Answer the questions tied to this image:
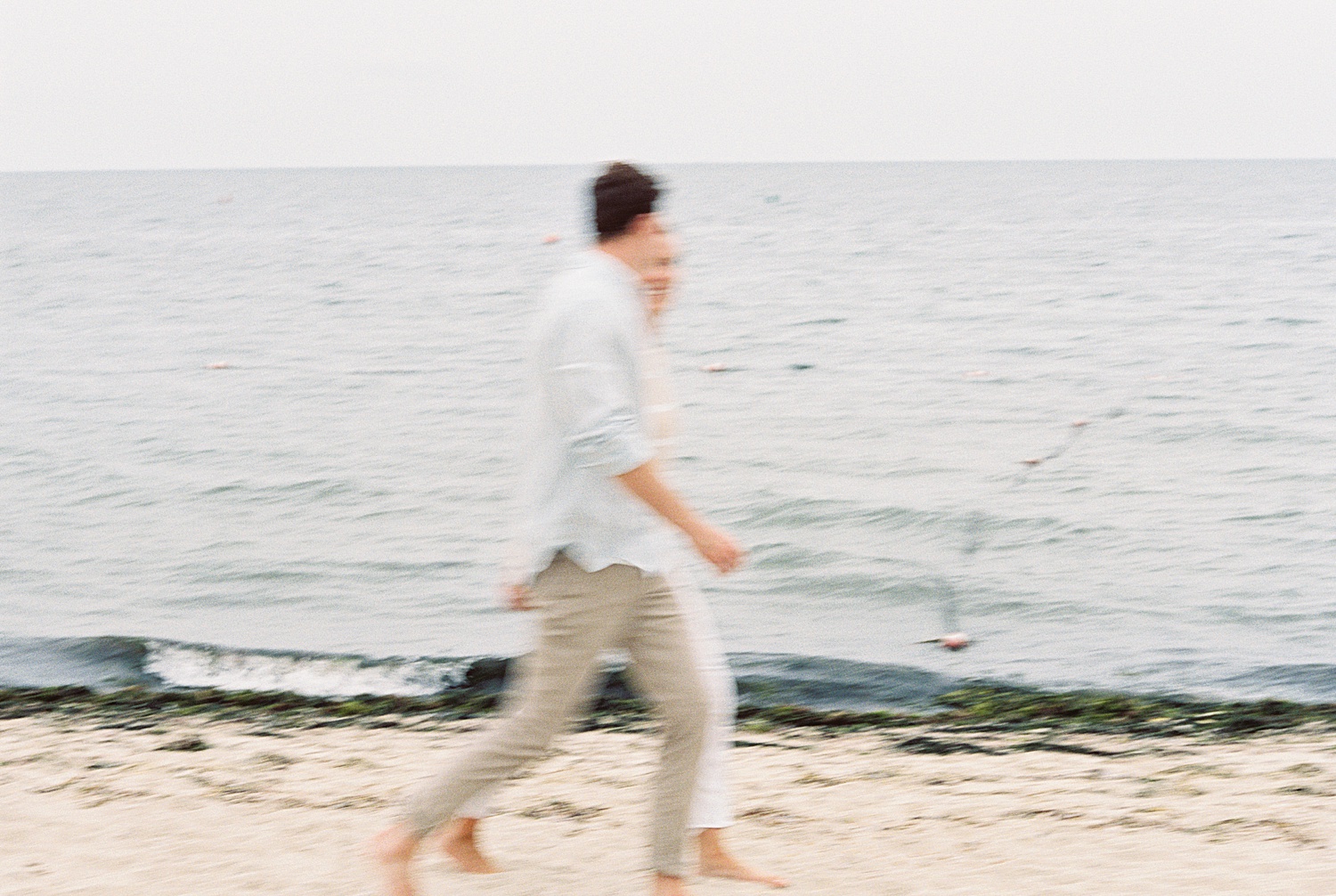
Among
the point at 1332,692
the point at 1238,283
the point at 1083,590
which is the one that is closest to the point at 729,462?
the point at 1083,590

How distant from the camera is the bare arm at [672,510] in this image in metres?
Result: 2.97

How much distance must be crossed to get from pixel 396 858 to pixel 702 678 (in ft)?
2.95

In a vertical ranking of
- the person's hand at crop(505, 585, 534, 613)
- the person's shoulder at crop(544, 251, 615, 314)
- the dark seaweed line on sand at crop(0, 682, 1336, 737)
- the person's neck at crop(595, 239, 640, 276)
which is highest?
the person's neck at crop(595, 239, 640, 276)

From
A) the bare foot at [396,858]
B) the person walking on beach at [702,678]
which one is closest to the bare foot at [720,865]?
the person walking on beach at [702,678]

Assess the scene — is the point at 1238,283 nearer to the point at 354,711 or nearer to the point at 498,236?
the point at 354,711

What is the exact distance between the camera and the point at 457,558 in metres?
10.5

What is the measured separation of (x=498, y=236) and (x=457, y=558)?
61555 millimetres

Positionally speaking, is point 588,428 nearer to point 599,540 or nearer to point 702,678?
point 599,540

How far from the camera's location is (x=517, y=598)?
3.30 m

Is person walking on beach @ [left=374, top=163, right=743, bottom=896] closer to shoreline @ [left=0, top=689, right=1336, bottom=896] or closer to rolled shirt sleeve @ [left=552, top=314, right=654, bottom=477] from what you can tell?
rolled shirt sleeve @ [left=552, top=314, right=654, bottom=477]

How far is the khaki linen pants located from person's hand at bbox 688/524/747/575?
183 mm

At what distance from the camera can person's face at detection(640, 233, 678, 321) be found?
3111mm

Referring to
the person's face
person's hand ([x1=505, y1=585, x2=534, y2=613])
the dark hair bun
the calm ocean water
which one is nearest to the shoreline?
person's hand ([x1=505, y1=585, x2=534, y2=613])

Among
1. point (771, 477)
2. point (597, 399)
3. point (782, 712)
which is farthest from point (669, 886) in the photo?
point (771, 477)
